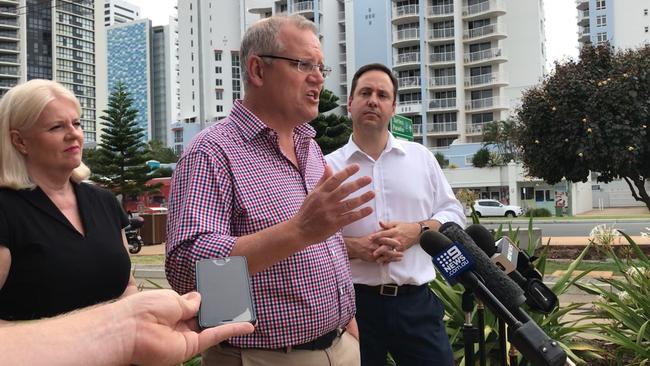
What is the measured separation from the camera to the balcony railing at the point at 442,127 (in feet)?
177

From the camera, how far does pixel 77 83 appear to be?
96.3 m

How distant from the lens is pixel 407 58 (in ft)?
182

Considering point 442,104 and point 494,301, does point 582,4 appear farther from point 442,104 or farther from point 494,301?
point 494,301

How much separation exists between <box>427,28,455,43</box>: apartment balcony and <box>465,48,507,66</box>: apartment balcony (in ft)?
8.16

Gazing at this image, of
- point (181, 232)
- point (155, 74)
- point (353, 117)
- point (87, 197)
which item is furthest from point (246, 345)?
point (155, 74)

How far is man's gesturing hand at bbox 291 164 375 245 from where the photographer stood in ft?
4.73

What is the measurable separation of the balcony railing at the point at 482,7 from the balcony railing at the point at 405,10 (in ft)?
15.5

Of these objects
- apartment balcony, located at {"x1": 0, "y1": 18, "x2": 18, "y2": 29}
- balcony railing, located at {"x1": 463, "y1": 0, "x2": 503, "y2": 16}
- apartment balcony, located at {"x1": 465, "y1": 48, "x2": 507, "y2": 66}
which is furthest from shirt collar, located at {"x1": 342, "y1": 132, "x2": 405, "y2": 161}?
apartment balcony, located at {"x1": 0, "y1": 18, "x2": 18, "y2": 29}

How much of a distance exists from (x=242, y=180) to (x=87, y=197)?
2.56 feet

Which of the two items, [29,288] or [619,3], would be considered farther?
[619,3]

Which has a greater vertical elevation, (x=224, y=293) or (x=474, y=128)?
(x=474, y=128)

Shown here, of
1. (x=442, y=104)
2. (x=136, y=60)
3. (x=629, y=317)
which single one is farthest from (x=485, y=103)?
(x=136, y=60)

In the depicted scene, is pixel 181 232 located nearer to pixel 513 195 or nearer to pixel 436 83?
pixel 513 195

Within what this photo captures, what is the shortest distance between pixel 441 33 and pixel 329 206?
56.6 meters
